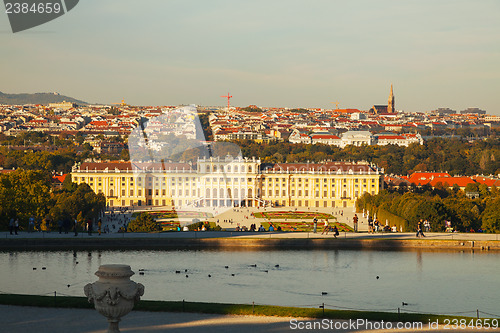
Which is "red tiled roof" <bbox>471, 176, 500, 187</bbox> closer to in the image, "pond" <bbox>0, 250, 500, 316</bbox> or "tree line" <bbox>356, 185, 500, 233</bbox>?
"tree line" <bbox>356, 185, 500, 233</bbox>

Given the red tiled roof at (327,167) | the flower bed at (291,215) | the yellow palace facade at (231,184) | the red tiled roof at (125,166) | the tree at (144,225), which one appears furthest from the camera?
the red tiled roof at (327,167)

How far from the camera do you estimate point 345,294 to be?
21.8m

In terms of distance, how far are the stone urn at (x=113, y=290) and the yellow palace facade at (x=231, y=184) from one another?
60530 millimetres

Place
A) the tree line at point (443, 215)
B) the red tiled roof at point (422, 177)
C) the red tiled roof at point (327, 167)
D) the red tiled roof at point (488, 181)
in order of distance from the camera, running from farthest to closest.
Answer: the red tiled roof at point (422, 177) → the red tiled roof at point (327, 167) → the red tiled roof at point (488, 181) → the tree line at point (443, 215)

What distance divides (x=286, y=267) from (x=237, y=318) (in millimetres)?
9034

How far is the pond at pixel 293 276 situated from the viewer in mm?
21031

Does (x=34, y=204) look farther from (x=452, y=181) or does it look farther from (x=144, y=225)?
(x=452, y=181)

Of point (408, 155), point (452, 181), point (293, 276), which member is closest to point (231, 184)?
point (452, 181)

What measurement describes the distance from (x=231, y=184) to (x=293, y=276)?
180ft

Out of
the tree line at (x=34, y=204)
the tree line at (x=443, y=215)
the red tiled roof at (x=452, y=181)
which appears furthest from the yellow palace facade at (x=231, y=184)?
the tree line at (x=443, y=215)

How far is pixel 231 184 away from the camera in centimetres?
7919

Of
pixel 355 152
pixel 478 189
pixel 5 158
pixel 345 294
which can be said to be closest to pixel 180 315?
pixel 345 294

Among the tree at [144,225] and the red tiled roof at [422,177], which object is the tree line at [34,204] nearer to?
the tree at [144,225]

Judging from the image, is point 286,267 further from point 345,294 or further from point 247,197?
point 247,197
